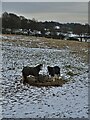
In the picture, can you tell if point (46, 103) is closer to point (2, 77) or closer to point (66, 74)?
point (2, 77)

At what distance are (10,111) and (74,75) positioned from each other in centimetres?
843

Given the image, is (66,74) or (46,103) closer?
(46,103)

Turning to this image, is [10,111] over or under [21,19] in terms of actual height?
under

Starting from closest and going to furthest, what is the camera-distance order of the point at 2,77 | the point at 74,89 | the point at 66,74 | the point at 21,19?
the point at 74,89, the point at 2,77, the point at 66,74, the point at 21,19

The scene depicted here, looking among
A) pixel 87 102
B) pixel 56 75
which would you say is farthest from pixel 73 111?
pixel 56 75

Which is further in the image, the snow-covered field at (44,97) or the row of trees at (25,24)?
the row of trees at (25,24)

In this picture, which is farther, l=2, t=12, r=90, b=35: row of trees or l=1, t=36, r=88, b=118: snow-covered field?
l=2, t=12, r=90, b=35: row of trees

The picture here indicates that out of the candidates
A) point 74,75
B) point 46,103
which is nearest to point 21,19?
point 74,75

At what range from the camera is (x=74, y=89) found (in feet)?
51.0

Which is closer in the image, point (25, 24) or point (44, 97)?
point (44, 97)

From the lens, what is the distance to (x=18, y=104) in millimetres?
12633

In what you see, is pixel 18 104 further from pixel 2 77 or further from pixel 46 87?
pixel 2 77

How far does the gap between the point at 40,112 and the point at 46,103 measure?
4.50 feet

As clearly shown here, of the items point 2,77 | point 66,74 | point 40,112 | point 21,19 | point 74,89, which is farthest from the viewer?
point 21,19
